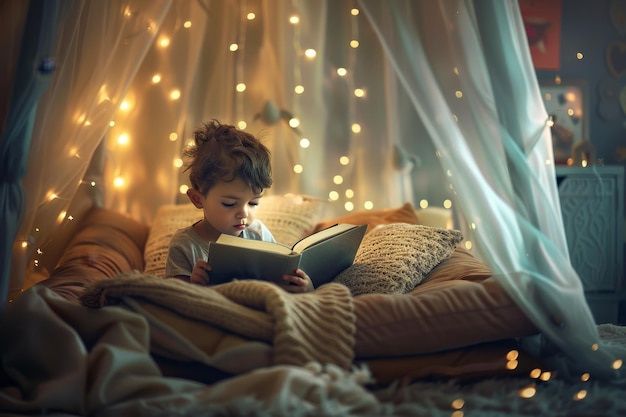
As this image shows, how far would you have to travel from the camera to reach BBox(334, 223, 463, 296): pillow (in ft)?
6.03

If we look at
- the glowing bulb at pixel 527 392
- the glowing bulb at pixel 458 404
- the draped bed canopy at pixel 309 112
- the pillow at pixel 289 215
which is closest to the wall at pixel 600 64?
the draped bed canopy at pixel 309 112

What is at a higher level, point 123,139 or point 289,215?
point 123,139

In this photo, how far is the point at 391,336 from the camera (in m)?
1.47

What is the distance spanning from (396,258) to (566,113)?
5.52 ft

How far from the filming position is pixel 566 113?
3180 millimetres

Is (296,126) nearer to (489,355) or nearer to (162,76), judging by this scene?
(162,76)

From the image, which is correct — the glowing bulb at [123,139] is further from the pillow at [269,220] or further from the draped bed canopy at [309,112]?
the pillow at [269,220]

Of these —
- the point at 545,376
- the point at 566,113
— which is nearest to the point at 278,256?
the point at 545,376

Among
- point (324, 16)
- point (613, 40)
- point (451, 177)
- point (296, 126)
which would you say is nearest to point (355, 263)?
point (451, 177)

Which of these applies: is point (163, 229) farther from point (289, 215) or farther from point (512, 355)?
point (512, 355)

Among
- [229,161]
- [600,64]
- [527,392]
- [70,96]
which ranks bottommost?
[527,392]

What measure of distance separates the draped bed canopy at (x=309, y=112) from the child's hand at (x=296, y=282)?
42 cm

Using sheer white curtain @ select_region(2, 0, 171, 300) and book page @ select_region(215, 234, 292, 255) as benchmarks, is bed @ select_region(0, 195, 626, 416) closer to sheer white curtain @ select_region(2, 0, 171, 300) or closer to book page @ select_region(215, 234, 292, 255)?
book page @ select_region(215, 234, 292, 255)

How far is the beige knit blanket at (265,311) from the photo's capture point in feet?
4.48
